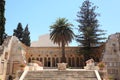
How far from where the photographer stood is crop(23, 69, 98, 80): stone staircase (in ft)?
71.0

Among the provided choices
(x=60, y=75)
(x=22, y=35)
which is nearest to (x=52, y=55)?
(x=22, y=35)

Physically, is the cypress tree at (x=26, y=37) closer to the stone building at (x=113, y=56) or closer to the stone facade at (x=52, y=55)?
the stone facade at (x=52, y=55)

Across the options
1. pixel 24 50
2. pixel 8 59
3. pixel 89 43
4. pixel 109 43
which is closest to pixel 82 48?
pixel 89 43

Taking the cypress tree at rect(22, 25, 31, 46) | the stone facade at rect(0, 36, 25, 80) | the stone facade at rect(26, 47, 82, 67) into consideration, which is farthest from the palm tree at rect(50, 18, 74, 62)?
the cypress tree at rect(22, 25, 31, 46)

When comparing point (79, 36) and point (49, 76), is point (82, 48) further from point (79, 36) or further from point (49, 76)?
point (49, 76)

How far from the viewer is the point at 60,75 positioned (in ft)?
73.2

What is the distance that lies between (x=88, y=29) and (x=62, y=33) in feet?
12.6

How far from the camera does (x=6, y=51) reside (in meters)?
31.9

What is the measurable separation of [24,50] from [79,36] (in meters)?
7.96

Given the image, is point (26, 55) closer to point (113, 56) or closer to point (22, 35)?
point (22, 35)

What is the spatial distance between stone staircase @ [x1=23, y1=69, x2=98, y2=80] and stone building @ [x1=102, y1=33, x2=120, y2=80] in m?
8.73

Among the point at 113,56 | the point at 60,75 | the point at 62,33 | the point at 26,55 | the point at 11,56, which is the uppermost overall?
the point at 62,33

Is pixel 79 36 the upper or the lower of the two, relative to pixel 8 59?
upper

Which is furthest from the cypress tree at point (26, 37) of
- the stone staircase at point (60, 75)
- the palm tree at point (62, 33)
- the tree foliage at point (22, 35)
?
the stone staircase at point (60, 75)
